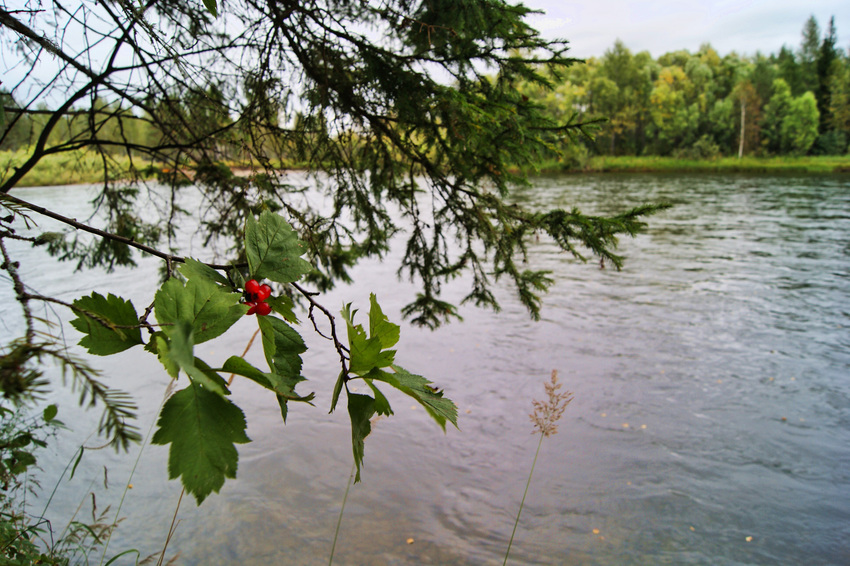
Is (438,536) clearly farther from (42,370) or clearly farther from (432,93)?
(42,370)

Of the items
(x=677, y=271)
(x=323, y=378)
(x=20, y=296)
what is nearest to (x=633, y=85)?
(x=677, y=271)

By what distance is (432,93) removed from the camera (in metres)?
3.55

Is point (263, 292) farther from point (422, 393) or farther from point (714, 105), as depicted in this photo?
point (714, 105)

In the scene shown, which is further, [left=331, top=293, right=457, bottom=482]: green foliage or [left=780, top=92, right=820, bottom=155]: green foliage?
[left=780, top=92, right=820, bottom=155]: green foliage

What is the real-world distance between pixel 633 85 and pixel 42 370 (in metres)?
77.9

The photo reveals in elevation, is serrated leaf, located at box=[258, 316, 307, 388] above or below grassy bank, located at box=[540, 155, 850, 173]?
below

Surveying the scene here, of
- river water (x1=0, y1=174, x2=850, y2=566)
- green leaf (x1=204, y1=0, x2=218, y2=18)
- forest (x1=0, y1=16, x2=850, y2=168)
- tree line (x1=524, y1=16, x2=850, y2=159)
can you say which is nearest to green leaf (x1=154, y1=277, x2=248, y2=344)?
green leaf (x1=204, y1=0, x2=218, y2=18)

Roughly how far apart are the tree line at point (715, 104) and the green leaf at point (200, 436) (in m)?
61.1

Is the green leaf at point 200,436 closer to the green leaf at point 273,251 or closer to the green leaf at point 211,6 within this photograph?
the green leaf at point 273,251

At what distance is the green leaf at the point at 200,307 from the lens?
23.2 inches

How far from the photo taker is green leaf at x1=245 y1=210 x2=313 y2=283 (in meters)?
A: 0.72

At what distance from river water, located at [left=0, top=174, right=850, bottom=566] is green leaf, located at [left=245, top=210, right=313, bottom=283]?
351cm

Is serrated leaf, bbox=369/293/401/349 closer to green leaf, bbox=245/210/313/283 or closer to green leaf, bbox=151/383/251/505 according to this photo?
green leaf, bbox=245/210/313/283

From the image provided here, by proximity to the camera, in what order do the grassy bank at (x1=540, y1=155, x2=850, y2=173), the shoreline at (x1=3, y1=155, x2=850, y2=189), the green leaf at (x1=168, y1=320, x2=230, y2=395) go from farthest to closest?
1. the grassy bank at (x1=540, y1=155, x2=850, y2=173)
2. the shoreline at (x1=3, y1=155, x2=850, y2=189)
3. the green leaf at (x1=168, y1=320, x2=230, y2=395)
